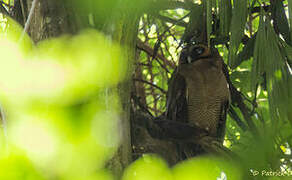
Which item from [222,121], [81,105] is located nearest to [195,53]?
[222,121]

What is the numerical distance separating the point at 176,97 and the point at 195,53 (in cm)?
27

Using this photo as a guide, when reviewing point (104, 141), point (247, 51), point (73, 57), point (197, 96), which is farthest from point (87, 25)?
point (197, 96)

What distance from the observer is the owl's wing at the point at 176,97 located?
2.03 metres

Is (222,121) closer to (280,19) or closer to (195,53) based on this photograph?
(195,53)

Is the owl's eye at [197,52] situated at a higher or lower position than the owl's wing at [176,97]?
higher

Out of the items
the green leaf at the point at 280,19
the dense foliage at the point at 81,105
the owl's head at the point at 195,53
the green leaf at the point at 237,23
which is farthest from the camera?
the owl's head at the point at 195,53

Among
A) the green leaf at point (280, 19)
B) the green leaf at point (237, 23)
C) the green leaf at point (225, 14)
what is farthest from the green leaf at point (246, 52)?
the green leaf at point (237, 23)

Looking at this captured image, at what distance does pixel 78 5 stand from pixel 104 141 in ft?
1.50

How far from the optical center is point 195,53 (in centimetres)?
202

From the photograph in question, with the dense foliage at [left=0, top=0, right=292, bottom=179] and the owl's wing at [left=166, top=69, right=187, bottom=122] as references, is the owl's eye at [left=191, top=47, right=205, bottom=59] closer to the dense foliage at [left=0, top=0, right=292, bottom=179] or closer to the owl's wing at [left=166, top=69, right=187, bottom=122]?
the owl's wing at [left=166, top=69, right=187, bottom=122]

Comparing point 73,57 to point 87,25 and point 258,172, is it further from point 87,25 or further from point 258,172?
point 258,172

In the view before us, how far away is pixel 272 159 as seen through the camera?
1108mm

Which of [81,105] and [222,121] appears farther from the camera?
[222,121]

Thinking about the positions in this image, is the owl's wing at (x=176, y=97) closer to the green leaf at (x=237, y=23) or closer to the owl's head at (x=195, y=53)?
the owl's head at (x=195, y=53)
